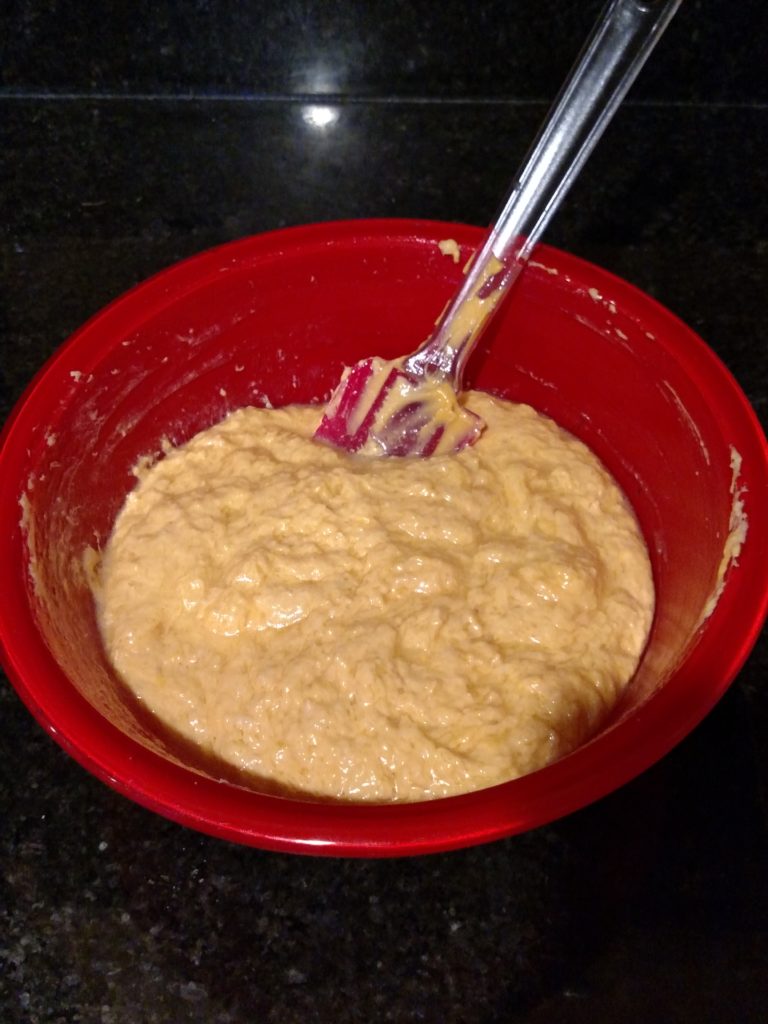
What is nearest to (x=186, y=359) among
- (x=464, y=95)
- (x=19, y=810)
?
(x=19, y=810)

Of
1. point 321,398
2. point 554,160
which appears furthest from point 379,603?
point 554,160

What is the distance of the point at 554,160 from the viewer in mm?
1208

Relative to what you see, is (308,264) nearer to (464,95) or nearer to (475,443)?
(475,443)

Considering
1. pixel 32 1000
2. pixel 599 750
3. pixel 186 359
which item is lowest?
pixel 32 1000

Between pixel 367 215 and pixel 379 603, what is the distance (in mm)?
932

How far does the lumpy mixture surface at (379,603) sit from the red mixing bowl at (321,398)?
0.05 m

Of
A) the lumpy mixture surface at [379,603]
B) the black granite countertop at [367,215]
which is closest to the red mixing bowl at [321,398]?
the lumpy mixture surface at [379,603]

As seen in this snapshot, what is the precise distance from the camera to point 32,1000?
1013 mm

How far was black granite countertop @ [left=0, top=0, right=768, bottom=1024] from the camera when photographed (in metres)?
1.02

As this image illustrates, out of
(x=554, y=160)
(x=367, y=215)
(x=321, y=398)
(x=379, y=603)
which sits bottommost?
(x=379, y=603)

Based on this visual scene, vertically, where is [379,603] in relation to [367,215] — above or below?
below

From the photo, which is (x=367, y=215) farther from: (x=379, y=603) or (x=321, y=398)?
(x=379, y=603)

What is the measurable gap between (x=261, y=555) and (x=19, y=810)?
451 mm

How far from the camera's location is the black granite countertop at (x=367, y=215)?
1021mm
